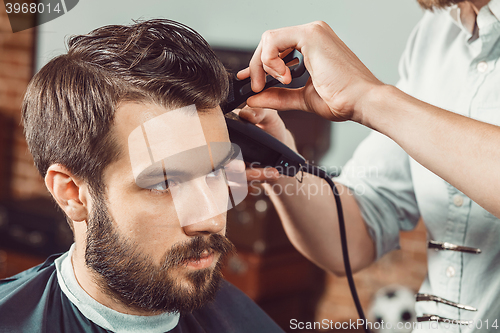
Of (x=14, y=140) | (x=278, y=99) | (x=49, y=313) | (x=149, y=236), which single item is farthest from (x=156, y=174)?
(x=14, y=140)

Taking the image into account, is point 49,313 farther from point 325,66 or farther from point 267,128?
point 325,66

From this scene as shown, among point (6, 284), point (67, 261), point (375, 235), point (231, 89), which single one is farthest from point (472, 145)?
point (6, 284)

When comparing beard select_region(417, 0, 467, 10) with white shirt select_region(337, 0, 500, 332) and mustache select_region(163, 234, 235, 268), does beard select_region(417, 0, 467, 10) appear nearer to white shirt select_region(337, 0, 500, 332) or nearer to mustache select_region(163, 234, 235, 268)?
white shirt select_region(337, 0, 500, 332)

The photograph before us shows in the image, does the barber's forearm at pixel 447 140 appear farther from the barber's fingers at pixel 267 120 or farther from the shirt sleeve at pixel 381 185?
the shirt sleeve at pixel 381 185

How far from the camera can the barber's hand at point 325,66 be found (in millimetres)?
725

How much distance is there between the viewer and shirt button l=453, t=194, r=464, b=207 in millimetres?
1017

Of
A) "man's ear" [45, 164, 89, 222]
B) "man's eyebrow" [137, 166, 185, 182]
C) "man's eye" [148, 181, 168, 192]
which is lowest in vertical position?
"man's ear" [45, 164, 89, 222]

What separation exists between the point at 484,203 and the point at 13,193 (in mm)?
2385

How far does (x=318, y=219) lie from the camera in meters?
1.13

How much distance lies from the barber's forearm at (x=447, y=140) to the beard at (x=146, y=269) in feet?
1.33

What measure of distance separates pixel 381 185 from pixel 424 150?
0.54 m

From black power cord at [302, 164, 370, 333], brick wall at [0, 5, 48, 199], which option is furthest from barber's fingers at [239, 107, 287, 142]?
brick wall at [0, 5, 48, 199]

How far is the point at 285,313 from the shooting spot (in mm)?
2139

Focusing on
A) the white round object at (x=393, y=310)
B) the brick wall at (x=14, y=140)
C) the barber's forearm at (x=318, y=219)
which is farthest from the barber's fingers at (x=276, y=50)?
the brick wall at (x=14, y=140)
